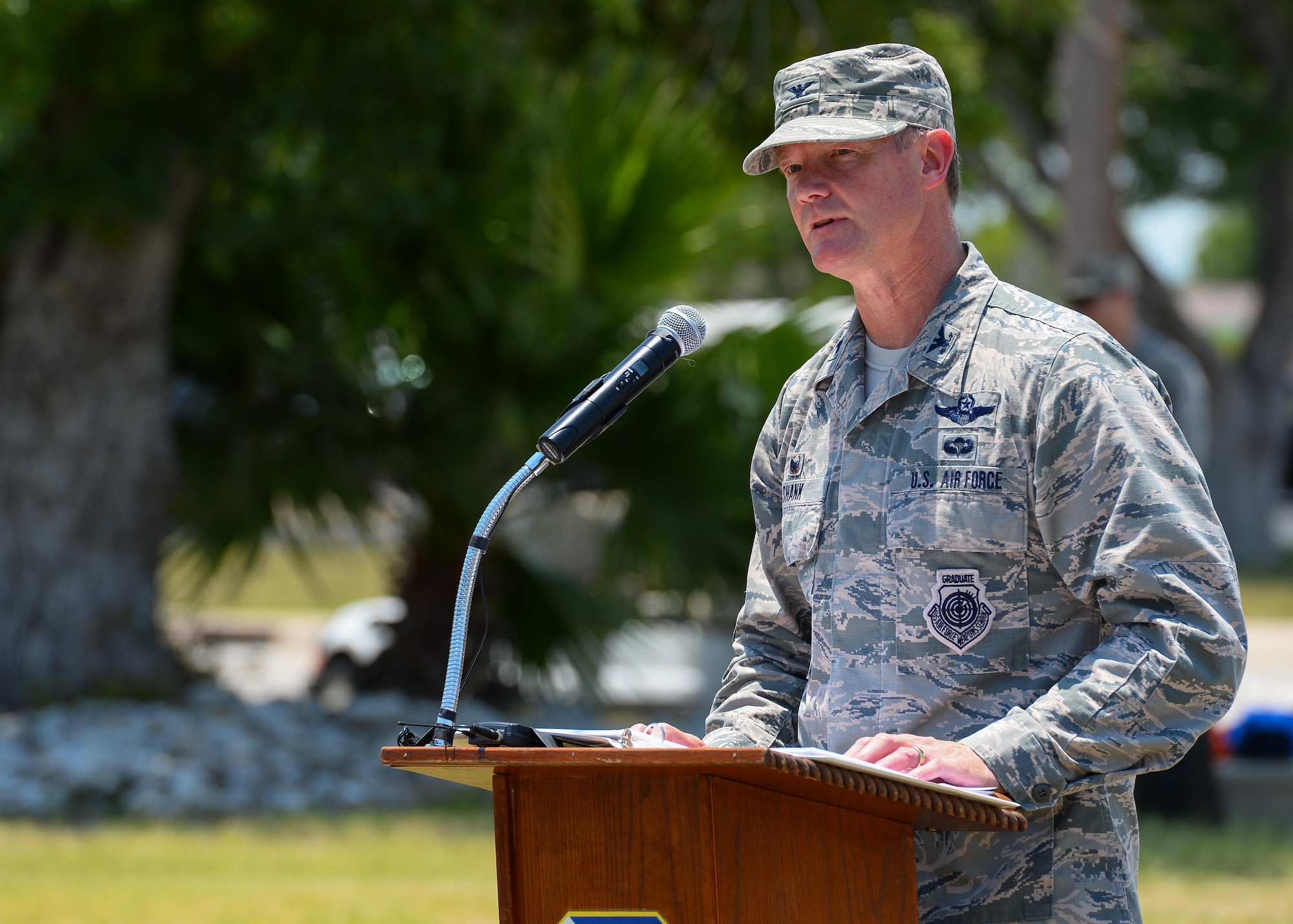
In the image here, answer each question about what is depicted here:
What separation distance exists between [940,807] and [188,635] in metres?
8.91

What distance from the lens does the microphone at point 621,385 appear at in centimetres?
207

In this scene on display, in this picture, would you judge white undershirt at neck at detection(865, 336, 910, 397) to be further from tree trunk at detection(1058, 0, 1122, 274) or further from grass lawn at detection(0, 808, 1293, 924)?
tree trunk at detection(1058, 0, 1122, 274)

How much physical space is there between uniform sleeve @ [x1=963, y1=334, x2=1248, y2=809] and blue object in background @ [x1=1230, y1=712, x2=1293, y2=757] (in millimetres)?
5888

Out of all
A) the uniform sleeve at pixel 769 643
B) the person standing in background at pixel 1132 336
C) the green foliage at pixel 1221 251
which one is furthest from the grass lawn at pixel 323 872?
the green foliage at pixel 1221 251

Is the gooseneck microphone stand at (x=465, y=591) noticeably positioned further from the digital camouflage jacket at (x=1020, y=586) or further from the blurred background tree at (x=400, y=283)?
the blurred background tree at (x=400, y=283)

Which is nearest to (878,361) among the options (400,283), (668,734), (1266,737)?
(668,734)

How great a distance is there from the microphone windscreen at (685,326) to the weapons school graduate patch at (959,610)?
0.50m

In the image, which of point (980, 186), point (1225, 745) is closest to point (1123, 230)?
point (980, 186)

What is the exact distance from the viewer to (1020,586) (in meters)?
2.03

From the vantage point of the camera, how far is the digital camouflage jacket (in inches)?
73.6

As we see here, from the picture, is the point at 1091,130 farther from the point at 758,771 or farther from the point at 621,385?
the point at 758,771

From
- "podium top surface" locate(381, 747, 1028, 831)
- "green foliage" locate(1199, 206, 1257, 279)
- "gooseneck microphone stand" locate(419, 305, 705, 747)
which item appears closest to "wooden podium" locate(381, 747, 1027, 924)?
"podium top surface" locate(381, 747, 1028, 831)

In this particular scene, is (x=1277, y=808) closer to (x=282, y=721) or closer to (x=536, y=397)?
(x=536, y=397)

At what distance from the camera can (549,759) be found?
173 centimetres
